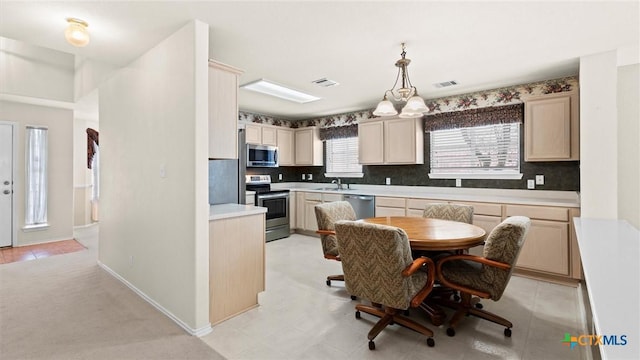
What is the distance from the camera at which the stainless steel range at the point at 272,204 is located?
5.21 metres

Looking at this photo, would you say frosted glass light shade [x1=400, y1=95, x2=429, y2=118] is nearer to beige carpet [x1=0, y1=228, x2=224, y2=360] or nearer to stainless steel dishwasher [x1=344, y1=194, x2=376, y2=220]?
stainless steel dishwasher [x1=344, y1=194, x2=376, y2=220]

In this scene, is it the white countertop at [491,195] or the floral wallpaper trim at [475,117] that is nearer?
the white countertop at [491,195]

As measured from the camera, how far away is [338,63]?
3238mm

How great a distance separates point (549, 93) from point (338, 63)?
2.67m

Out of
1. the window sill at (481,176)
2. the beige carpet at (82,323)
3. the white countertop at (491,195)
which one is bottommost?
the beige carpet at (82,323)

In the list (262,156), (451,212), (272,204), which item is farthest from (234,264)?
(262,156)

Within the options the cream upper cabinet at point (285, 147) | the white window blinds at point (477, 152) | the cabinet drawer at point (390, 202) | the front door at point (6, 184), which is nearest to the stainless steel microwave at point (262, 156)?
the cream upper cabinet at point (285, 147)

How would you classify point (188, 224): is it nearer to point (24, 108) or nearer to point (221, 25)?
point (221, 25)

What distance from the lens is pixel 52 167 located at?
521 centimetres

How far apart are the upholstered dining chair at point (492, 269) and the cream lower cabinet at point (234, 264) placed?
1555 millimetres

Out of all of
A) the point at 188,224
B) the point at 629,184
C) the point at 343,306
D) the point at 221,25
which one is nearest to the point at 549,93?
the point at 629,184

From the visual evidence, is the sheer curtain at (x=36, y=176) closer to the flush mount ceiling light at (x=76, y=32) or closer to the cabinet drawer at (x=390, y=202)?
the flush mount ceiling light at (x=76, y=32)

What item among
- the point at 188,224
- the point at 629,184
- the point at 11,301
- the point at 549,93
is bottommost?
the point at 11,301

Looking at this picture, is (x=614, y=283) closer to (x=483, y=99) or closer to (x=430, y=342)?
(x=430, y=342)
